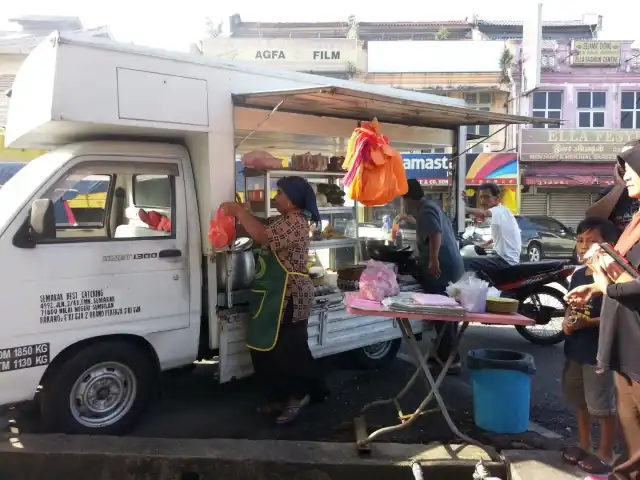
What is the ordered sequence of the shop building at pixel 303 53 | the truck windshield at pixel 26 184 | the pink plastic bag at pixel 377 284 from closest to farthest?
Answer: the truck windshield at pixel 26 184
the pink plastic bag at pixel 377 284
the shop building at pixel 303 53

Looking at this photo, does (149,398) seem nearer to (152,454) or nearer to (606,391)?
(152,454)

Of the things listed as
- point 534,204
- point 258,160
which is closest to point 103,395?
point 258,160

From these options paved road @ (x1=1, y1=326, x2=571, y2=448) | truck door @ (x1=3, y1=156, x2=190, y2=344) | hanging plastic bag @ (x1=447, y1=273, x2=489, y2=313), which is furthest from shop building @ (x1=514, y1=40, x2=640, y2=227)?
truck door @ (x1=3, y1=156, x2=190, y2=344)

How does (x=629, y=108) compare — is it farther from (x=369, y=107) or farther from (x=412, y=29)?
(x=369, y=107)

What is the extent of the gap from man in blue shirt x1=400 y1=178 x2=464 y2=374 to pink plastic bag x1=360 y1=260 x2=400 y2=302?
4.35 ft

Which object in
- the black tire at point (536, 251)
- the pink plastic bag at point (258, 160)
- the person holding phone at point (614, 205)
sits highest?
the pink plastic bag at point (258, 160)

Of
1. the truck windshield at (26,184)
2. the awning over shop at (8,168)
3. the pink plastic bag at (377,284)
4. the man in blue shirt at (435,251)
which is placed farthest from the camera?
the awning over shop at (8,168)

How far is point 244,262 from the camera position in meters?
4.29

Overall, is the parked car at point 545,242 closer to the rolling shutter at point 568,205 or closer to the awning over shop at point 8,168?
the rolling shutter at point 568,205

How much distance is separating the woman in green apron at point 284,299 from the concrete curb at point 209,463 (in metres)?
0.84

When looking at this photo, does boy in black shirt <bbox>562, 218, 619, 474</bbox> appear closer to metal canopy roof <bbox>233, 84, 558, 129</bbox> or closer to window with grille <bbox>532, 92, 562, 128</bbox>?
metal canopy roof <bbox>233, 84, 558, 129</bbox>

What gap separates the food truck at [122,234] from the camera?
338 cm

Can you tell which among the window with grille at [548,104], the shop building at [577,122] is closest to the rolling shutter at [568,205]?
the shop building at [577,122]

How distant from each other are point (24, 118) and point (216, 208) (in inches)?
59.2
